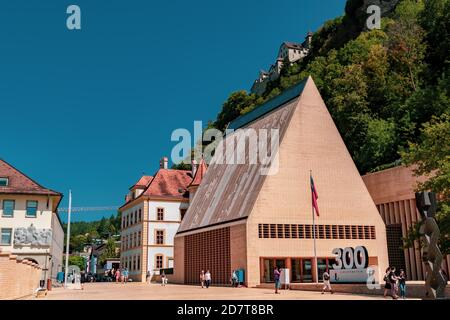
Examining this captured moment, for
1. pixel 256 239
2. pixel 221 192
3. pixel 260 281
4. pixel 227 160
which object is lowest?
pixel 260 281

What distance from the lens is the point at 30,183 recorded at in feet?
149

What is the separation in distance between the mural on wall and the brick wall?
17168 millimetres

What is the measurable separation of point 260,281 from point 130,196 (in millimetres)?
44896

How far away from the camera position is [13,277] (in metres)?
21.0

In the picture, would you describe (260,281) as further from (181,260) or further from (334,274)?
(181,260)

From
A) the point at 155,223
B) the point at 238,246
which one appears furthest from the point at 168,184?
the point at 238,246

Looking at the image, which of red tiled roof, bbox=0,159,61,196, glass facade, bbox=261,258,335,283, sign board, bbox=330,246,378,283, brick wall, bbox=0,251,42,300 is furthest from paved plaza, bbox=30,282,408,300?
red tiled roof, bbox=0,159,61,196

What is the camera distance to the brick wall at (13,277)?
64.3 feet

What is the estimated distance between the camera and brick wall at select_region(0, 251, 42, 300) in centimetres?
1961

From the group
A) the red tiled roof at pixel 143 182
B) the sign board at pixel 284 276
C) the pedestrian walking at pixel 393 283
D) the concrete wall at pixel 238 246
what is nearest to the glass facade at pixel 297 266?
the concrete wall at pixel 238 246

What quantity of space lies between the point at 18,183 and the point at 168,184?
23599 millimetres

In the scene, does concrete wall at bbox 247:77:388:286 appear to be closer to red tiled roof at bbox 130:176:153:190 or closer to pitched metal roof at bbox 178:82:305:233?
pitched metal roof at bbox 178:82:305:233

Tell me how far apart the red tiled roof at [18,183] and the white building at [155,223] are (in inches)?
710
